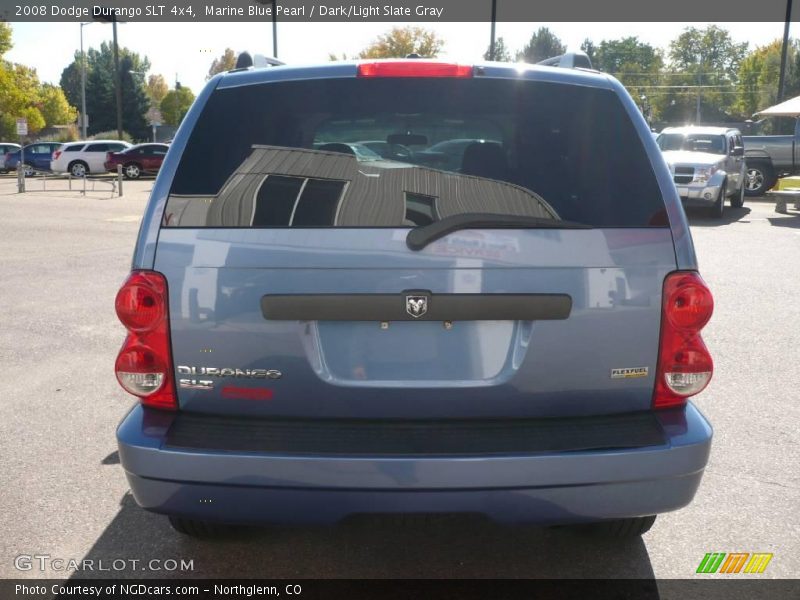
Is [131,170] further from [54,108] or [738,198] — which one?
[54,108]

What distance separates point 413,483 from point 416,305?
565 millimetres

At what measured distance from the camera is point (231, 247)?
2.84 m

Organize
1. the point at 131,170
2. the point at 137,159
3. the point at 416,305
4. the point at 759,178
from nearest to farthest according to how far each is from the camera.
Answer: the point at 416,305 < the point at 759,178 < the point at 137,159 < the point at 131,170

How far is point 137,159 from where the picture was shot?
1399 inches

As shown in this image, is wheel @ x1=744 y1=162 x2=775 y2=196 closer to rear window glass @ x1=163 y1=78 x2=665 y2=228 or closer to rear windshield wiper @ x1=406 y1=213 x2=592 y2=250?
rear window glass @ x1=163 y1=78 x2=665 y2=228

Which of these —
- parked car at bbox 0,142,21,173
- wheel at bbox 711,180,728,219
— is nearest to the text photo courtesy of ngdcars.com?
wheel at bbox 711,180,728,219

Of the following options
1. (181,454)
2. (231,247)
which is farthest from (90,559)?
(231,247)

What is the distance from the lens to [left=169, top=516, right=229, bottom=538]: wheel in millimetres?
3381

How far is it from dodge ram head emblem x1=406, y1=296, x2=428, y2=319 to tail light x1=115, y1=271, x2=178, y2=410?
819mm

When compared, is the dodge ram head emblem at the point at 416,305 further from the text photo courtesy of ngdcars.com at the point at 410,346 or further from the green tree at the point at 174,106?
the green tree at the point at 174,106

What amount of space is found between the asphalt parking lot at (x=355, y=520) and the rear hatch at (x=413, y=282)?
0.49 metres

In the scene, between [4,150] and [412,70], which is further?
[4,150]

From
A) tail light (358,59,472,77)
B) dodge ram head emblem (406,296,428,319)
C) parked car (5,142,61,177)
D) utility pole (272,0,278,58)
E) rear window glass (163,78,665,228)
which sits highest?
utility pole (272,0,278,58)

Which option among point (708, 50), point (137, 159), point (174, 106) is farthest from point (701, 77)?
point (137, 159)
